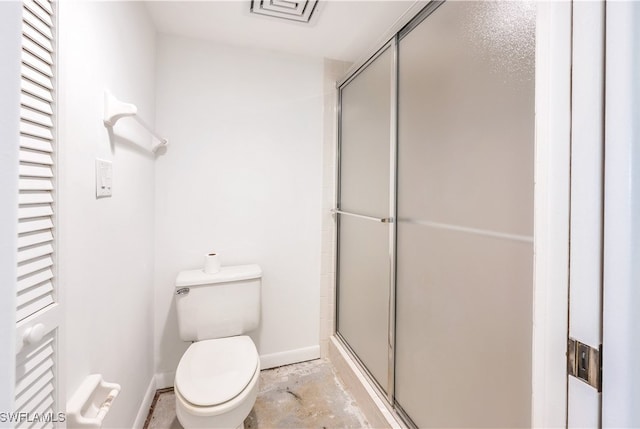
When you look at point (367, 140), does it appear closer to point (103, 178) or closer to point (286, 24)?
point (286, 24)

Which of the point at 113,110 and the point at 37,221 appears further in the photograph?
the point at 113,110

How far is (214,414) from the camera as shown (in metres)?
1.12

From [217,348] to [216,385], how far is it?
0.26 metres

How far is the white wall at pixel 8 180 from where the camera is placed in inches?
10.0

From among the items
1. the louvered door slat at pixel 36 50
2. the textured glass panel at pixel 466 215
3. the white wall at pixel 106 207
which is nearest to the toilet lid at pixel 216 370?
the white wall at pixel 106 207

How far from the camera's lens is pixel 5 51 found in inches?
10.0

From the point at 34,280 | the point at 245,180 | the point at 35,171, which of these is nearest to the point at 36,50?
the point at 35,171

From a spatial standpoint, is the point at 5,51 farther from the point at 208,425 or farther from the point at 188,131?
the point at 188,131

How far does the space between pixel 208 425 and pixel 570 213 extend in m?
1.35

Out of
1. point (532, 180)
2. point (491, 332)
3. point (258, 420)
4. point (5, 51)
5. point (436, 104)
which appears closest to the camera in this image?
point (5, 51)

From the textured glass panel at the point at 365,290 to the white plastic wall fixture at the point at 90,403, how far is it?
1133 millimetres

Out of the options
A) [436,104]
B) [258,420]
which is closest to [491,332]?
[436,104]

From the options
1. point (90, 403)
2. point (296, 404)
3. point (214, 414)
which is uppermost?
point (90, 403)

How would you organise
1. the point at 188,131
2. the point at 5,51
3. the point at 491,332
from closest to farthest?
the point at 5,51 < the point at 491,332 < the point at 188,131
